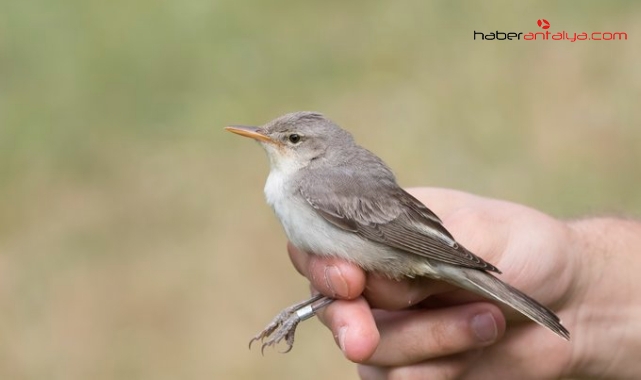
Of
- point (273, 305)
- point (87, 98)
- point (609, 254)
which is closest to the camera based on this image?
point (609, 254)

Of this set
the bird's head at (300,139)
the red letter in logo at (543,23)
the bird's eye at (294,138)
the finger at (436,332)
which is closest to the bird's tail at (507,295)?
the finger at (436,332)

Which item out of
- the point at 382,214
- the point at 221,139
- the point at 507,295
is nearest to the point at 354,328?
the point at 382,214

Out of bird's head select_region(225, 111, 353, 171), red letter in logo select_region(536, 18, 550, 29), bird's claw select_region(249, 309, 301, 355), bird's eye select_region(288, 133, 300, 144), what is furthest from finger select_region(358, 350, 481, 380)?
red letter in logo select_region(536, 18, 550, 29)

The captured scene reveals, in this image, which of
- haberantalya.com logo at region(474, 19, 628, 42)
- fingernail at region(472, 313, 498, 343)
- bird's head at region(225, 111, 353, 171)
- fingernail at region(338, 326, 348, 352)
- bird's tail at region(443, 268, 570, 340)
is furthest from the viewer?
haberantalya.com logo at region(474, 19, 628, 42)

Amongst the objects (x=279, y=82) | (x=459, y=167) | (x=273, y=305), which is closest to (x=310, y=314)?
(x=273, y=305)

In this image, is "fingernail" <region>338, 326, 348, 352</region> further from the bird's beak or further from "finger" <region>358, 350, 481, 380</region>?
the bird's beak

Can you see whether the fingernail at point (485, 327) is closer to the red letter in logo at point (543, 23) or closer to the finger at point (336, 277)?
the finger at point (336, 277)

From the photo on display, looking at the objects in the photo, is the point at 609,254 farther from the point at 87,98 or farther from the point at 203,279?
the point at 87,98
